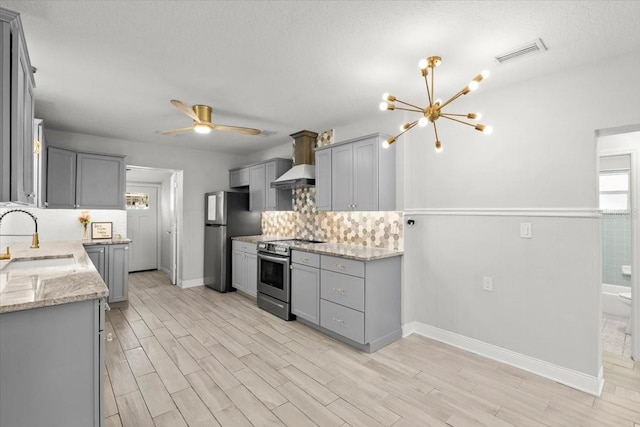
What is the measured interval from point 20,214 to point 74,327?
393cm

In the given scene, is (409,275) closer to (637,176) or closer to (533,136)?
(533,136)

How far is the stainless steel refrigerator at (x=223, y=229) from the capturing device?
5.33 meters

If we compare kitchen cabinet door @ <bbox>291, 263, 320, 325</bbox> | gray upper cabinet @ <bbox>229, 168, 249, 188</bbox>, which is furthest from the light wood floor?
gray upper cabinet @ <bbox>229, 168, 249, 188</bbox>

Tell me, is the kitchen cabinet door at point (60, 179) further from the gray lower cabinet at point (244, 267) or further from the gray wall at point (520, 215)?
the gray wall at point (520, 215)

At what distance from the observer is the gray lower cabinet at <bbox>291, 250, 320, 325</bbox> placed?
141 inches

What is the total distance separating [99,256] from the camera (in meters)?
4.33

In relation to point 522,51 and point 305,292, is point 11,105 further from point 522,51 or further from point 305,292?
point 522,51

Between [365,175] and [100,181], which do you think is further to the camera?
[100,181]

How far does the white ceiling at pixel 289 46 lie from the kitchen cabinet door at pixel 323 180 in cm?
72

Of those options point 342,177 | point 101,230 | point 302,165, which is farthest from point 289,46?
point 101,230

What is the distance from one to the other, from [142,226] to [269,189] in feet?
13.0

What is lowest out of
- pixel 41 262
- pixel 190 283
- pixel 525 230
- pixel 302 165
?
pixel 190 283

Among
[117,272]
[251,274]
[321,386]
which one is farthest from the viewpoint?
[251,274]

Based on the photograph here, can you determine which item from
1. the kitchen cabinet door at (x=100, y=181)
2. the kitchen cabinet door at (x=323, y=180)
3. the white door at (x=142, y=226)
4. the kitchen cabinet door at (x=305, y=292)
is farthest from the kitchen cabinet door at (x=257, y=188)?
the white door at (x=142, y=226)
